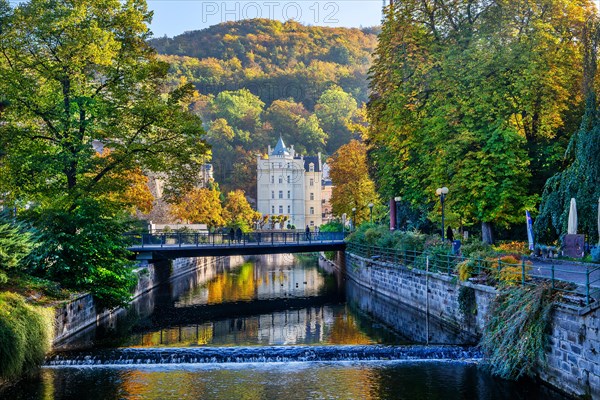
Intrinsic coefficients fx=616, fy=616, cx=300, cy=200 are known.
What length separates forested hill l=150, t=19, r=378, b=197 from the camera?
12198 cm

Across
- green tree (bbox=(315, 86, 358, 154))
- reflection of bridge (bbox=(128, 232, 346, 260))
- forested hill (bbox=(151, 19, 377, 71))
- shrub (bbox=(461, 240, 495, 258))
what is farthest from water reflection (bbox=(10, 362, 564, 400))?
forested hill (bbox=(151, 19, 377, 71))

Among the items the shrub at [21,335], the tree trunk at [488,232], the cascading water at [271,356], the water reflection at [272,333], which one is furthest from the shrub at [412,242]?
the shrub at [21,335]

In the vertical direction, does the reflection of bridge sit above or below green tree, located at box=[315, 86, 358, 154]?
below

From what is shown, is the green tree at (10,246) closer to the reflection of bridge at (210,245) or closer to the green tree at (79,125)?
the green tree at (79,125)

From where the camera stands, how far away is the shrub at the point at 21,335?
50.4 feet

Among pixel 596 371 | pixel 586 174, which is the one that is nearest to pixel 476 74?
pixel 586 174

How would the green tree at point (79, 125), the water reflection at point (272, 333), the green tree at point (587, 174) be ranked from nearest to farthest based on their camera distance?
the green tree at point (587, 174) → the water reflection at point (272, 333) → the green tree at point (79, 125)

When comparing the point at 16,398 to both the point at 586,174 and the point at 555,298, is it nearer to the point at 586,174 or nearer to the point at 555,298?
the point at 555,298

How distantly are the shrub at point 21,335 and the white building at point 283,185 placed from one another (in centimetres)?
8826

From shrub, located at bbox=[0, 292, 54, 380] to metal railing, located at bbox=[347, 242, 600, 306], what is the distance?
13.2 meters

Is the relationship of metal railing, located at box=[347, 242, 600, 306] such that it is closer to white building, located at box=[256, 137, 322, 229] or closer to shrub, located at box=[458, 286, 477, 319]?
shrub, located at box=[458, 286, 477, 319]

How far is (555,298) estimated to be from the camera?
49.1 feet

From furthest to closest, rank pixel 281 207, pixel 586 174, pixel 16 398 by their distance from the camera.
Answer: pixel 281 207 → pixel 586 174 → pixel 16 398

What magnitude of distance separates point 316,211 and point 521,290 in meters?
93.6
